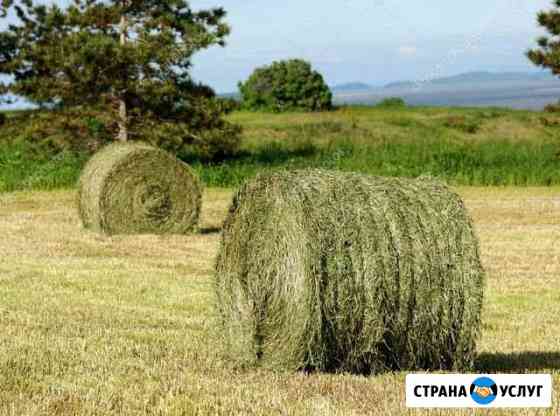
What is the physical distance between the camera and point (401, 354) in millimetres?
8641

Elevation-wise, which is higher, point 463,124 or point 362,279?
point 362,279

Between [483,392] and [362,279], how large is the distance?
1.30 meters

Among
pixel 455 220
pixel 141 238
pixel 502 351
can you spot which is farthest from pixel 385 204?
pixel 141 238

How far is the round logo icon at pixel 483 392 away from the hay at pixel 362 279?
36.4 inches

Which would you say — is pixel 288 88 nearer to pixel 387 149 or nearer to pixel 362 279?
pixel 387 149

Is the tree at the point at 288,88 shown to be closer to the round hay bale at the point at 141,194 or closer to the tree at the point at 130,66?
the tree at the point at 130,66

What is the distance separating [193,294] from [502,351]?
436 cm

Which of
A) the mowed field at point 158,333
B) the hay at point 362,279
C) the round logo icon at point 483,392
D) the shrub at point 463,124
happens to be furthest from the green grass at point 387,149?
the round logo icon at point 483,392

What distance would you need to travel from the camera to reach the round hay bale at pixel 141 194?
20.2 m

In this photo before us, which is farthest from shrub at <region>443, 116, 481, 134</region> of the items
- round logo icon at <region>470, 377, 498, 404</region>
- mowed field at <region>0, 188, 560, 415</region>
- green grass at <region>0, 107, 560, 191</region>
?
round logo icon at <region>470, 377, 498, 404</region>

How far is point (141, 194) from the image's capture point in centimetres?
2045

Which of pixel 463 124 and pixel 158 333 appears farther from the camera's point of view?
pixel 463 124

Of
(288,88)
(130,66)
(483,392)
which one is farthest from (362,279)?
(288,88)

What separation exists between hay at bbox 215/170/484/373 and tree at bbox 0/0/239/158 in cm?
2524
